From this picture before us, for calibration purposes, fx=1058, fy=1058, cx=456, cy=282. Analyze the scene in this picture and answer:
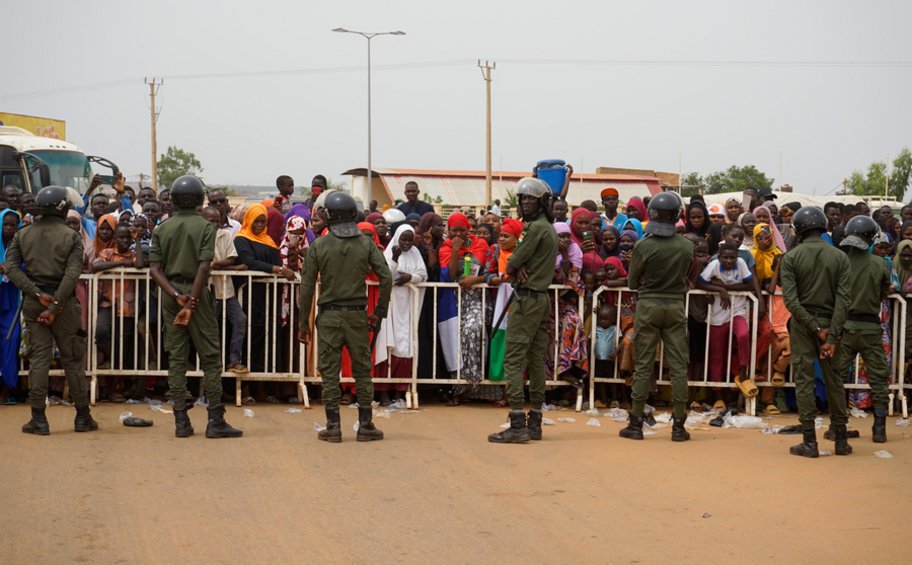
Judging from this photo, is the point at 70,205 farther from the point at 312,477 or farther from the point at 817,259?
the point at 817,259

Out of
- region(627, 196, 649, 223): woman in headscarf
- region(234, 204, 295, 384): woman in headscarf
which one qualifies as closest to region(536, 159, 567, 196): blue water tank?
region(627, 196, 649, 223): woman in headscarf

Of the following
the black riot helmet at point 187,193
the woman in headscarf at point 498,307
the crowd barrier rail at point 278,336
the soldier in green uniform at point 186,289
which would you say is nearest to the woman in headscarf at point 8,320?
the crowd barrier rail at point 278,336

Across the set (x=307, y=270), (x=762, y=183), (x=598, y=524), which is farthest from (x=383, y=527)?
(x=762, y=183)

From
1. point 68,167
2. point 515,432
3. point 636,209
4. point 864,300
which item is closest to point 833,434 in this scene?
point 864,300

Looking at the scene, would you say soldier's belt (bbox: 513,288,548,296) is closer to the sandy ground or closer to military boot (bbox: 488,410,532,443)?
military boot (bbox: 488,410,532,443)

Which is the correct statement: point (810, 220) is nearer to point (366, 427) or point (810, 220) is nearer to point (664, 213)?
point (664, 213)

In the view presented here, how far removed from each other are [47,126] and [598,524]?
120ft

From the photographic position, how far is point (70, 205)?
919cm

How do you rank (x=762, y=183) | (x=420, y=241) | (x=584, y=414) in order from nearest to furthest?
(x=584, y=414), (x=420, y=241), (x=762, y=183)

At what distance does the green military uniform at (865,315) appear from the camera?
878 centimetres

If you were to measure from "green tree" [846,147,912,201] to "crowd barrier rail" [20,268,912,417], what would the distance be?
49129 millimetres

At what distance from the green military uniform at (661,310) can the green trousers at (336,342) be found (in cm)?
235

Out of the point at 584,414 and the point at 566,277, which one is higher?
the point at 566,277

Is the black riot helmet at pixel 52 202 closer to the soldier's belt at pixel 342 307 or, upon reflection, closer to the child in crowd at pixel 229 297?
the child in crowd at pixel 229 297
